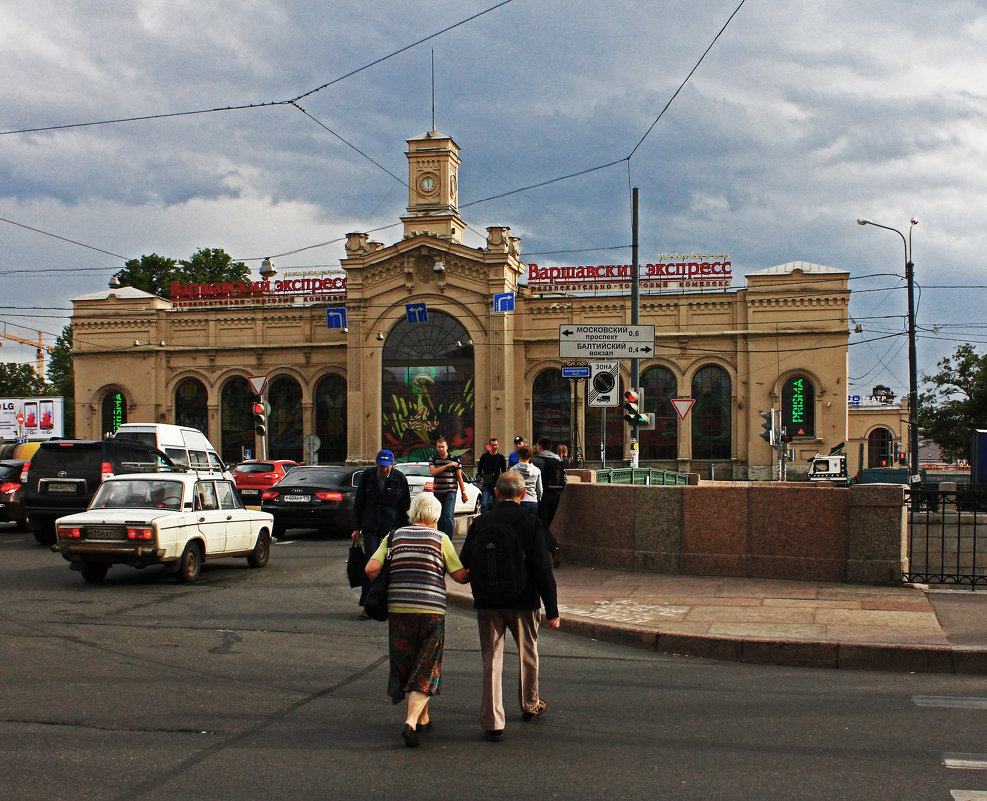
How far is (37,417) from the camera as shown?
53.5 m

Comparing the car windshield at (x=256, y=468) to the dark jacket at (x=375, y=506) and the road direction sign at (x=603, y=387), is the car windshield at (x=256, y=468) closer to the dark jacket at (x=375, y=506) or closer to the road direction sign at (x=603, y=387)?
the road direction sign at (x=603, y=387)

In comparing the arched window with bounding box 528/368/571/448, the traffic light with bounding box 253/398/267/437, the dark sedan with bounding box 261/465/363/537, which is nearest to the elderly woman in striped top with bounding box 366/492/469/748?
the dark sedan with bounding box 261/465/363/537

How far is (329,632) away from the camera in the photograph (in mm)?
9891

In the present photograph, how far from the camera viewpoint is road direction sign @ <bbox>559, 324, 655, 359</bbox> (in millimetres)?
17516

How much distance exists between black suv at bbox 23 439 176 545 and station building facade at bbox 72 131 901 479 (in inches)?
1054

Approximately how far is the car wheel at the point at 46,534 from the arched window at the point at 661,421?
1245 inches

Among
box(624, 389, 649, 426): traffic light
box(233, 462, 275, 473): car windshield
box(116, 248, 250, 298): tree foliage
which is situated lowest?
box(233, 462, 275, 473): car windshield

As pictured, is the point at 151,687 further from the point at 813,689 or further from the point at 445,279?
the point at 445,279

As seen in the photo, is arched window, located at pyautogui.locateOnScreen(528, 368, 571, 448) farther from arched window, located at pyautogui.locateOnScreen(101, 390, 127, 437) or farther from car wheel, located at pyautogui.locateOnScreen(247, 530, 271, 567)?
car wheel, located at pyautogui.locateOnScreen(247, 530, 271, 567)

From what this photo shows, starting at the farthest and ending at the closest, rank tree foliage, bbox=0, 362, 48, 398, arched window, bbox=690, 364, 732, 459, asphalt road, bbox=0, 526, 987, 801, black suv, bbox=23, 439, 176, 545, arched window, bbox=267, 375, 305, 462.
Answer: tree foliage, bbox=0, 362, 48, 398 → arched window, bbox=267, 375, 305, 462 → arched window, bbox=690, 364, 732, 459 → black suv, bbox=23, 439, 176, 545 → asphalt road, bbox=0, 526, 987, 801

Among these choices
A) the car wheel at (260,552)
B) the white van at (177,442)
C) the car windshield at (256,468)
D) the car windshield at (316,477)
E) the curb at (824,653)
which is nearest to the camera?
the curb at (824,653)

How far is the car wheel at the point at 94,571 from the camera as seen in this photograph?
13.3m

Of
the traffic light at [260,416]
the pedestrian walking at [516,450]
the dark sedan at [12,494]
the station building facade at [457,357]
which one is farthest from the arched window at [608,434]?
the dark sedan at [12,494]

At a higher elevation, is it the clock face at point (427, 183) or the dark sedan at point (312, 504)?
the clock face at point (427, 183)
